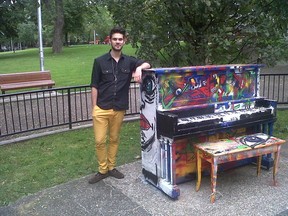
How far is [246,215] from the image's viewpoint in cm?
365

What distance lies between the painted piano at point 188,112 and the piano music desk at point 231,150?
162 millimetres

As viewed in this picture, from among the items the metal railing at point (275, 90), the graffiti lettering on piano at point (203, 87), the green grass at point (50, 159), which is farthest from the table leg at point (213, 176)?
the metal railing at point (275, 90)

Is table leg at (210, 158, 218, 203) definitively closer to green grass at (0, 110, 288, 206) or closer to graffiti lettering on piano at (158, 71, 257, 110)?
graffiti lettering on piano at (158, 71, 257, 110)

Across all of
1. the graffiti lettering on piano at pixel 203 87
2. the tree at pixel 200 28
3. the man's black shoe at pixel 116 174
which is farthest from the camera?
the tree at pixel 200 28

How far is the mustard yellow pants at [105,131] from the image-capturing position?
4.31 metres

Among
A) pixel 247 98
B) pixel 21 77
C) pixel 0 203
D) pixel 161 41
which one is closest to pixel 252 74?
pixel 247 98

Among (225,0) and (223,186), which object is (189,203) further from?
(225,0)

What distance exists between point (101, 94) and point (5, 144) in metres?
3.19

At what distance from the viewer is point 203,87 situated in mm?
4352

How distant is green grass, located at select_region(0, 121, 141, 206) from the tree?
73.3 inches

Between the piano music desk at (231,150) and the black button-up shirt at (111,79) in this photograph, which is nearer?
the piano music desk at (231,150)

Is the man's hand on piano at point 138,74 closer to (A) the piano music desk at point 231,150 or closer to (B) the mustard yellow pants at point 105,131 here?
(B) the mustard yellow pants at point 105,131

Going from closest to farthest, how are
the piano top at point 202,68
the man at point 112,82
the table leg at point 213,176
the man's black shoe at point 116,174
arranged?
1. the table leg at point 213,176
2. the piano top at point 202,68
3. the man at point 112,82
4. the man's black shoe at point 116,174

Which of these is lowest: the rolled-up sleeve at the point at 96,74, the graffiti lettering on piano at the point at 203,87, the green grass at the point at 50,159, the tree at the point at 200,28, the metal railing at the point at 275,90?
the green grass at the point at 50,159
